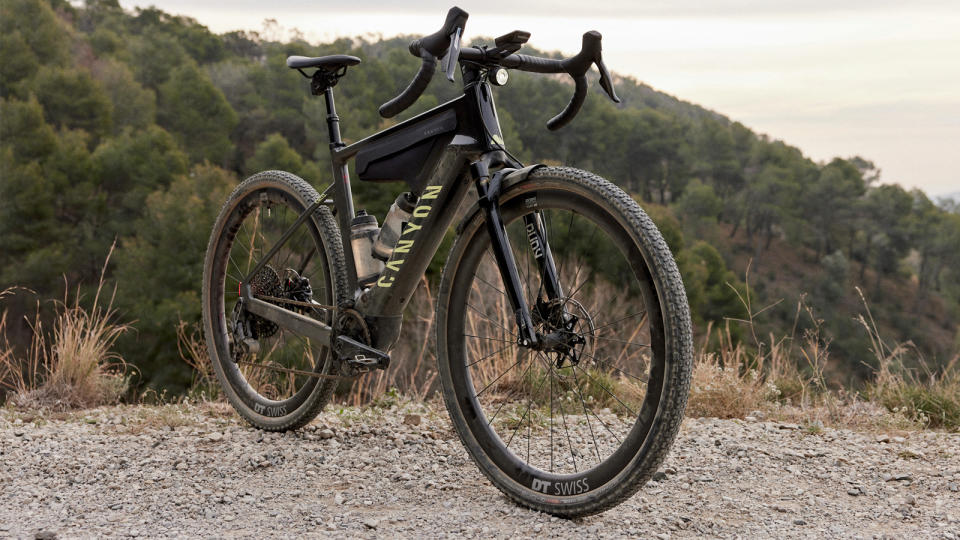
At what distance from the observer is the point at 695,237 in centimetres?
5612

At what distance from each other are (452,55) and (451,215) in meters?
0.67

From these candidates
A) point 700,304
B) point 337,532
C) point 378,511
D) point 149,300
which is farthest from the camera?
point 700,304

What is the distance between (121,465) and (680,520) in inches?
92.8

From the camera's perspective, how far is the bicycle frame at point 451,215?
9.46ft

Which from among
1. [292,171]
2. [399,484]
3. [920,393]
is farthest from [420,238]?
[292,171]

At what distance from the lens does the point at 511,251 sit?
293cm

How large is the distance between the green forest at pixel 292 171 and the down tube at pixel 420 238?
68.6 inches

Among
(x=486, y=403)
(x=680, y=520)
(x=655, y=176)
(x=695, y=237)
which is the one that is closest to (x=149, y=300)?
(x=486, y=403)

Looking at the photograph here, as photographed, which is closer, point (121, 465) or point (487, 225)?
point (487, 225)

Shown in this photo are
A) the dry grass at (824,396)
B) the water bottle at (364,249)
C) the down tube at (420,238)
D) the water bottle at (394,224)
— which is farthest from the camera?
the dry grass at (824,396)

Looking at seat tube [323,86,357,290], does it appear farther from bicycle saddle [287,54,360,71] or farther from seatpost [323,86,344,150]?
bicycle saddle [287,54,360,71]

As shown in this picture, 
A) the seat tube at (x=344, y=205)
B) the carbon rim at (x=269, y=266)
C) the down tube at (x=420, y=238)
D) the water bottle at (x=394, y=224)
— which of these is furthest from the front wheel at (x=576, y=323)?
the carbon rim at (x=269, y=266)

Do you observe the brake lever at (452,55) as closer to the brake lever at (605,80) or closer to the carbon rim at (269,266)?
the brake lever at (605,80)

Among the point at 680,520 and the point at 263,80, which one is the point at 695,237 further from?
the point at 680,520
